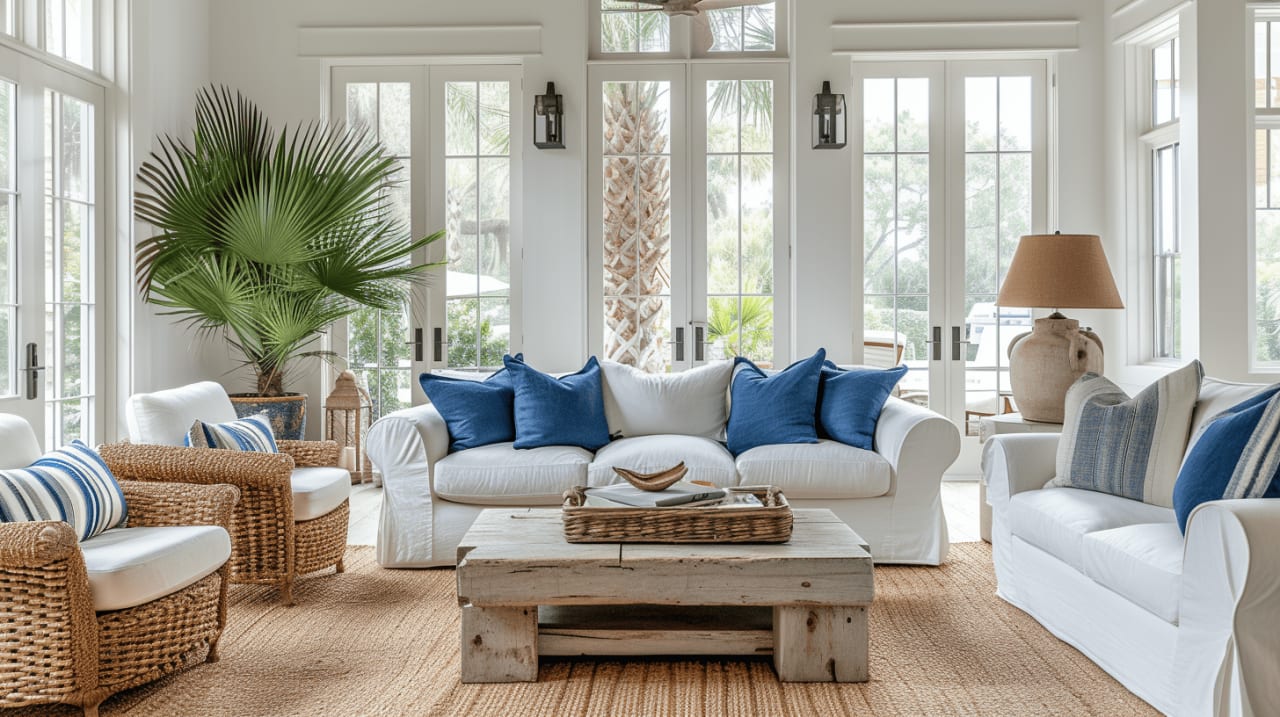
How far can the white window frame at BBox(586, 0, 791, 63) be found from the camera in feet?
19.5

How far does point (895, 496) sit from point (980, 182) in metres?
2.77

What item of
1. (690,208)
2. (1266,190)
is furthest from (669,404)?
(1266,190)

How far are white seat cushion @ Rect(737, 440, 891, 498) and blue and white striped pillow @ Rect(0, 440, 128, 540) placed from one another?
2.32 metres

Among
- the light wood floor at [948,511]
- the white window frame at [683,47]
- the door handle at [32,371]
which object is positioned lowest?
the light wood floor at [948,511]

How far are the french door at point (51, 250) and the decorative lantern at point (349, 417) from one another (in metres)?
1.25

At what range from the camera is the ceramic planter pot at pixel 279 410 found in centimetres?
486

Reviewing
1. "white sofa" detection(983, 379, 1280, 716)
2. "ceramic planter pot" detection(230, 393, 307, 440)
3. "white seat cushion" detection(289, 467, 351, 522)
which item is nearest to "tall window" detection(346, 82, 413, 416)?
"ceramic planter pot" detection(230, 393, 307, 440)

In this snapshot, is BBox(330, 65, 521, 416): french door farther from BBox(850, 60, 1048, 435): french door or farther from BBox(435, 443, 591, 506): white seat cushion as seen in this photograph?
BBox(850, 60, 1048, 435): french door

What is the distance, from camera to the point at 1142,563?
102 inches

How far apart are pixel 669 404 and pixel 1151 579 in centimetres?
244

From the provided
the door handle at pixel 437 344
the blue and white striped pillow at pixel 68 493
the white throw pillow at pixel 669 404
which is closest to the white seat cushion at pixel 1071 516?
the white throw pillow at pixel 669 404

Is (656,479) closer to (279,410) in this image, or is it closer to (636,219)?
(279,410)

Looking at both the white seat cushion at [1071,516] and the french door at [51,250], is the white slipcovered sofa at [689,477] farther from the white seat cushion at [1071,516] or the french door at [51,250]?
the french door at [51,250]

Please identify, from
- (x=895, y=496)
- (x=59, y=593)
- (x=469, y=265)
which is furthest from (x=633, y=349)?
(x=59, y=593)
